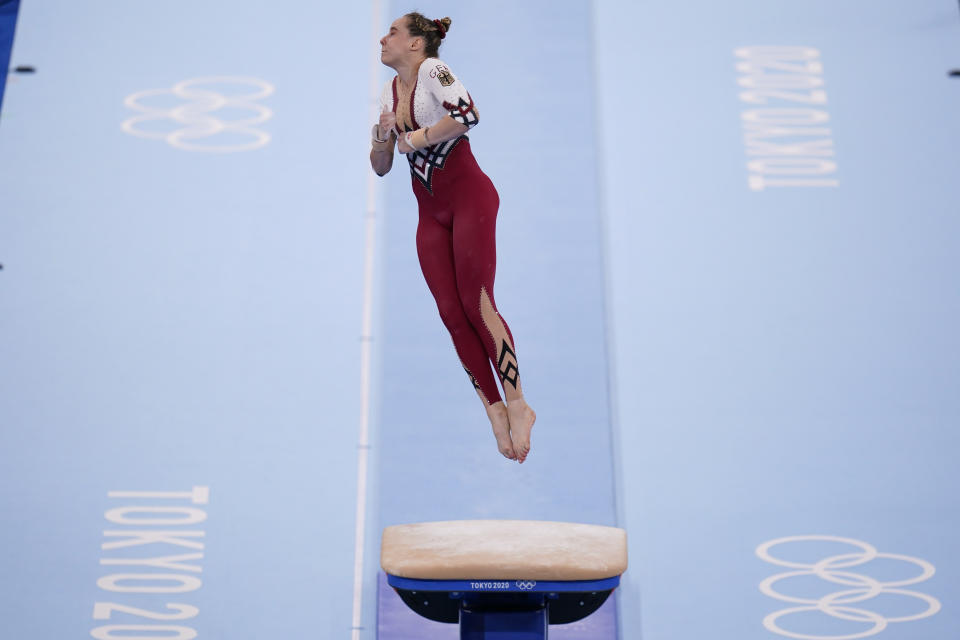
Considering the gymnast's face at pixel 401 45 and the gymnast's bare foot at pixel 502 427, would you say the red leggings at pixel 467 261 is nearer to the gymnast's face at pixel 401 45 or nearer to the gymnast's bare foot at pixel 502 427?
the gymnast's bare foot at pixel 502 427

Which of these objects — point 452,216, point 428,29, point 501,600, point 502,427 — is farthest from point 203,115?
point 501,600

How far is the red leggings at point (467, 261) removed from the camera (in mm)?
3182

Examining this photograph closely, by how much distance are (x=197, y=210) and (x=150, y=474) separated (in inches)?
53.9

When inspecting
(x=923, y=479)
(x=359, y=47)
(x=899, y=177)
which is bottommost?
(x=923, y=479)

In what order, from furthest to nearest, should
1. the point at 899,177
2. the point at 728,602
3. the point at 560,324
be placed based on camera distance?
the point at 899,177 → the point at 560,324 → the point at 728,602

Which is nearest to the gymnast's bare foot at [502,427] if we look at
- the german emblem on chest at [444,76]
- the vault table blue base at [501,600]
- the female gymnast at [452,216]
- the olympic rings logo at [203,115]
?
the female gymnast at [452,216]

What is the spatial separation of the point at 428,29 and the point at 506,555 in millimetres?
1560

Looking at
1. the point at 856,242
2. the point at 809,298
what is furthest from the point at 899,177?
the point at 809,298

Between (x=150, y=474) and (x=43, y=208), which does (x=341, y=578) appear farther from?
(x=43, y=208)

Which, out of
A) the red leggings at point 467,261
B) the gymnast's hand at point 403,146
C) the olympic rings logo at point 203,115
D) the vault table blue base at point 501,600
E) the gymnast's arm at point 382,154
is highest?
the olympic rings logo at point 203,115

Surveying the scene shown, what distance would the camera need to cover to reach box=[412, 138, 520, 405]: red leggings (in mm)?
3182

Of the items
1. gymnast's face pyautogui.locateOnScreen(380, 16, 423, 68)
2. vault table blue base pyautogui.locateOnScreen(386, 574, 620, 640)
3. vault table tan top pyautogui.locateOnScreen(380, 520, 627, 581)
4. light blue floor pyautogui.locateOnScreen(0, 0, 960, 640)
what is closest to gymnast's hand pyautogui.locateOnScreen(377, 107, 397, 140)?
gymnast's face pyautogui.locateOnScreen(380, 16, 423, 68)

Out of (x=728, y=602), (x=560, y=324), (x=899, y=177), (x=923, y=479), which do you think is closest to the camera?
(x=728, y=602)

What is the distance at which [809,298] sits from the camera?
17.0ft
